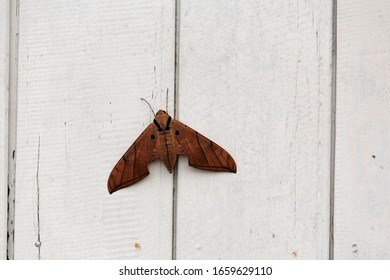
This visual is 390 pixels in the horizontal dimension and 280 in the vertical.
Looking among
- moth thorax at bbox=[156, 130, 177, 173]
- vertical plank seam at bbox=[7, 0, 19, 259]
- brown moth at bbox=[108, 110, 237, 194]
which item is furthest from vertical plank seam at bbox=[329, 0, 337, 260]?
vertical plank seam at bbox=[7, 0, 19, 259]

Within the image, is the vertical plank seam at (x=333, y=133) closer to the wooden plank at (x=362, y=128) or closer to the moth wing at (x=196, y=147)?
the wooden plank at (x=362, y=128)

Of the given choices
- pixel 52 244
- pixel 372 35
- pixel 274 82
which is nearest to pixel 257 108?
pixel 274 82

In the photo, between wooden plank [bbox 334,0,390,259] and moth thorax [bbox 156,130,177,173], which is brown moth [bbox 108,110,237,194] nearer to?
moth thorax [bbox 156,130,177,173]

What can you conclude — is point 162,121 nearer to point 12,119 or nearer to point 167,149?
point 167,149

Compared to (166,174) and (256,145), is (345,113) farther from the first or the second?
(166,174)

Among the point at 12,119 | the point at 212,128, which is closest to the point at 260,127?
the point at 212,128

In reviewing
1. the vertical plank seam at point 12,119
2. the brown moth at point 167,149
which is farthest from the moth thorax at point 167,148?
the vertical plank seam at point 12,119
